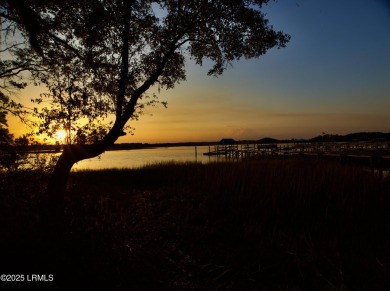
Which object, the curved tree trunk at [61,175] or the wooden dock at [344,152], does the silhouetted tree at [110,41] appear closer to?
the curved tree trunk at [61,175]

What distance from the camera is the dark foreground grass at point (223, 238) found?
234 inches

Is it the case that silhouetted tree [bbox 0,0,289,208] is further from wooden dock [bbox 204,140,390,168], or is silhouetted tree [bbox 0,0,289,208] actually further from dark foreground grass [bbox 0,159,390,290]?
wooden dock [bbox 204,140,390,168]

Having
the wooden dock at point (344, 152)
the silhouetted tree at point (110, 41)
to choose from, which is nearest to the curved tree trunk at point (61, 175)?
the silhouetted tree at point (110, 41)

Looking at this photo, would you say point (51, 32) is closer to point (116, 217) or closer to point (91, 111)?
point (91, 111)

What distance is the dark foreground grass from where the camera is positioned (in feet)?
19.5

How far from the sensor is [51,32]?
9.21 m

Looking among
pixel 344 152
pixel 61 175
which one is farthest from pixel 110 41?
pixel 344 152

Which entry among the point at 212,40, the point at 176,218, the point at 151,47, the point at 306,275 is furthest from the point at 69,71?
the point at 306,275

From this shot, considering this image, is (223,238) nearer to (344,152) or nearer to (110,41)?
(110,41)

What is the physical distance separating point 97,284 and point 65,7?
7511mm

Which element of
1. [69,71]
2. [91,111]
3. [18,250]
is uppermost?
[69,71]

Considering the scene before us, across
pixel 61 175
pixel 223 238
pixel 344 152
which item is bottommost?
pixel 223 238

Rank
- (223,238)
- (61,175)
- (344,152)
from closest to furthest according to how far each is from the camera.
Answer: (223,238) → (61,175) → (344,152)

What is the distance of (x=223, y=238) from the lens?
824 centimetres
